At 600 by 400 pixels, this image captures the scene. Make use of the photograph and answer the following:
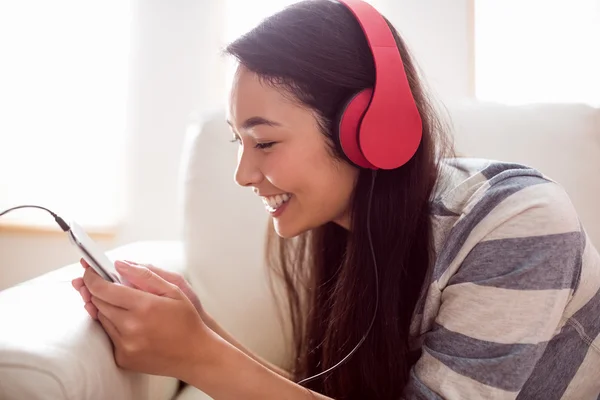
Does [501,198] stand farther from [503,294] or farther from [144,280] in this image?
[144,280]

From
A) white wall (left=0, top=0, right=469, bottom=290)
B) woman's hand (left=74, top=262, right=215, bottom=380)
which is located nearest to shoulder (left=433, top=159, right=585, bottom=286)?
woman's hand (left=74, top=262, right=215, bottom=380)

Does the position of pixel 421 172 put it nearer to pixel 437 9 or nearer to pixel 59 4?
pixel 437 9

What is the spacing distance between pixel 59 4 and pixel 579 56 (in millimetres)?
1496

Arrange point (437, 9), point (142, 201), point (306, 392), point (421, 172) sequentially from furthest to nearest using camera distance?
1. point (142, 201)
2. point (437, 9)
3. point (421, 172)
4. point (306, 392)

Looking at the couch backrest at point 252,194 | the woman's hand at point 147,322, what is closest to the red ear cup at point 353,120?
the woman's hand at point 147,322

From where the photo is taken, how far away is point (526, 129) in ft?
4.04

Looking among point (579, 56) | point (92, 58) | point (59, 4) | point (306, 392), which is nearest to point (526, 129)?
point (579, 56)

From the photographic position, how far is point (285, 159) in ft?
2.77

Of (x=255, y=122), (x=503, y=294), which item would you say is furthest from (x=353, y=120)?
(x=503, y=294)

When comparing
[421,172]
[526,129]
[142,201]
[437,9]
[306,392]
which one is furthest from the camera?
[142,201]

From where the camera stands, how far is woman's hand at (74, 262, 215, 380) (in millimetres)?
682

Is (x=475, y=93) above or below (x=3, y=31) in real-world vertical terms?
below

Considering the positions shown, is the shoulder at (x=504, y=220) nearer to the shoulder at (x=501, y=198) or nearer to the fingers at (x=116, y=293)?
the shoulder at (x=501, y=198)

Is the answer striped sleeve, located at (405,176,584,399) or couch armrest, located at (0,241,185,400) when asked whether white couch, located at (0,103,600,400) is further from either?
striped sleeve, located at (405,176,584,399)
